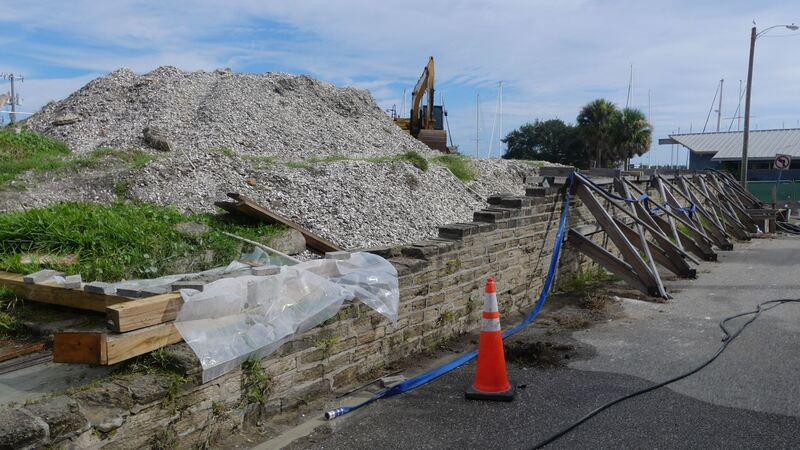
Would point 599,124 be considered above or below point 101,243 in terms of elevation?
above

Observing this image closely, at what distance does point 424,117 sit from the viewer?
32.7m

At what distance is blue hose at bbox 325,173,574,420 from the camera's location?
469 cm

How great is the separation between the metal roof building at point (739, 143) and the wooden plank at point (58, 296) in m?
44.1

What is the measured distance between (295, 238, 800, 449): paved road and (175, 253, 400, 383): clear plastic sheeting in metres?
0.71

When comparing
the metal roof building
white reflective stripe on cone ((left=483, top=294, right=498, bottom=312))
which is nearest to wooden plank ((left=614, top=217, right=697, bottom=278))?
white reflective stripe on cone ((left=483, top=294, right=498, bottom=312))

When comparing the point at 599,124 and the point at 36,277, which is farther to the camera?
the point at 599,124

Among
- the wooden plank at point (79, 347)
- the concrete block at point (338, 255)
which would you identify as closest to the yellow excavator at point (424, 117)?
the concrete block at point (338, 255)

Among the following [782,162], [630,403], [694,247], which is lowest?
[630,403]

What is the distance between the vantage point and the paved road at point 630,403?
4094 mm

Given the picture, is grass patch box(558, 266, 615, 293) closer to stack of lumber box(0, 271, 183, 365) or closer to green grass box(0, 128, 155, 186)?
stack of lumber box(0, 271, 183, 365)

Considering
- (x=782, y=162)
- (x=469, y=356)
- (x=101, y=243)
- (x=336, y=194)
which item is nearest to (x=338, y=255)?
(x=469, y=356)

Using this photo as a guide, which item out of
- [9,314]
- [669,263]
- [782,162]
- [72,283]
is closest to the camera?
[72,283]

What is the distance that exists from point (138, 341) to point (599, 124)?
47056mm

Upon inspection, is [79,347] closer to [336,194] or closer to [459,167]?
[336,194]
